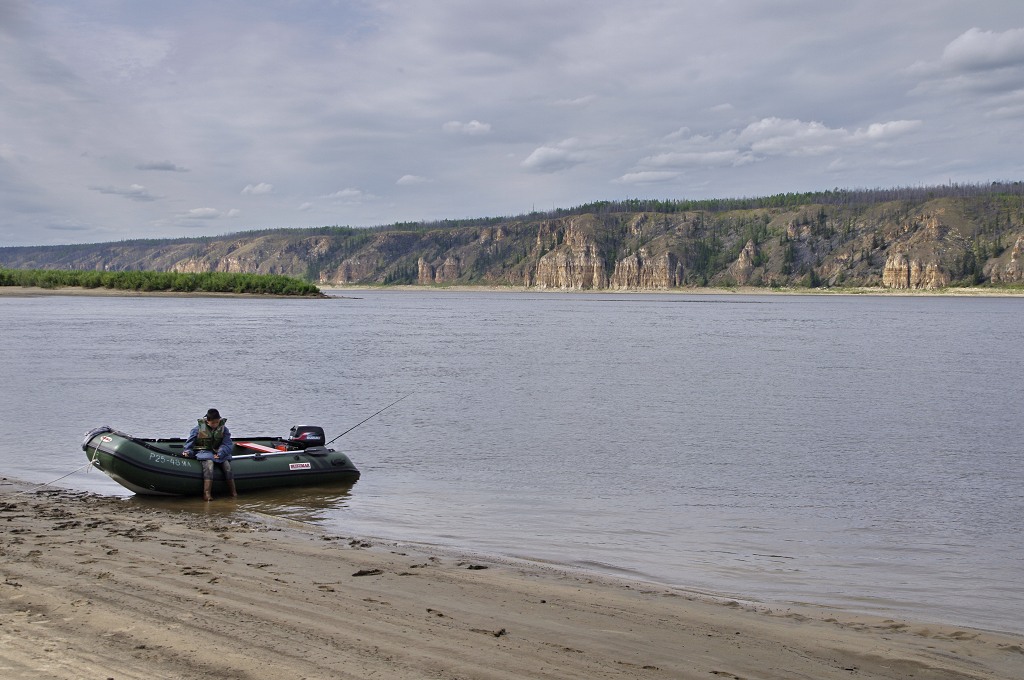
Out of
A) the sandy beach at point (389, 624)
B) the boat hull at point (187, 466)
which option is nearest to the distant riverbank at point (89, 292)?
the boat hull at point (187, 466)

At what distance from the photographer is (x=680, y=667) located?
6.30m

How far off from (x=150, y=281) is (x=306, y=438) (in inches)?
4787

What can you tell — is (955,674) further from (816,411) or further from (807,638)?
(816,411)

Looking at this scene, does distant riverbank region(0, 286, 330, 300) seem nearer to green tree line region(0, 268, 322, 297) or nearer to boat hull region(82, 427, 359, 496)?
green tree line region(0, 268, 322, 297)

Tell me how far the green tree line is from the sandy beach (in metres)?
127

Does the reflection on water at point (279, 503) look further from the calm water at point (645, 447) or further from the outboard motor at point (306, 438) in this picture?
the outboard motor at point (306, 438)

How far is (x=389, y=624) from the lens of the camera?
6.93m

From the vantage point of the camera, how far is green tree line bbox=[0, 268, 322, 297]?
12194cm

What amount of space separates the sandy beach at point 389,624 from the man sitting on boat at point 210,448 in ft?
11.7

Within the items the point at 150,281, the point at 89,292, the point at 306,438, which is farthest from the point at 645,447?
the point at 89,292

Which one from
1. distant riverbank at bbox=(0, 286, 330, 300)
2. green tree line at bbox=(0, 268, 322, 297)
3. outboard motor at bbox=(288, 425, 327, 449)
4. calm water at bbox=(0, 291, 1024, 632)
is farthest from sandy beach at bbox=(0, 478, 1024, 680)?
green tree line at bbox=(0, 268, 322, 297)

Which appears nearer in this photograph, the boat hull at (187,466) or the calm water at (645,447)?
the calm water at (645,447)

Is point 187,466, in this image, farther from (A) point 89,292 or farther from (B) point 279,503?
(A) point 89,292

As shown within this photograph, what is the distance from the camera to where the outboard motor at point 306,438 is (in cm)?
1602
